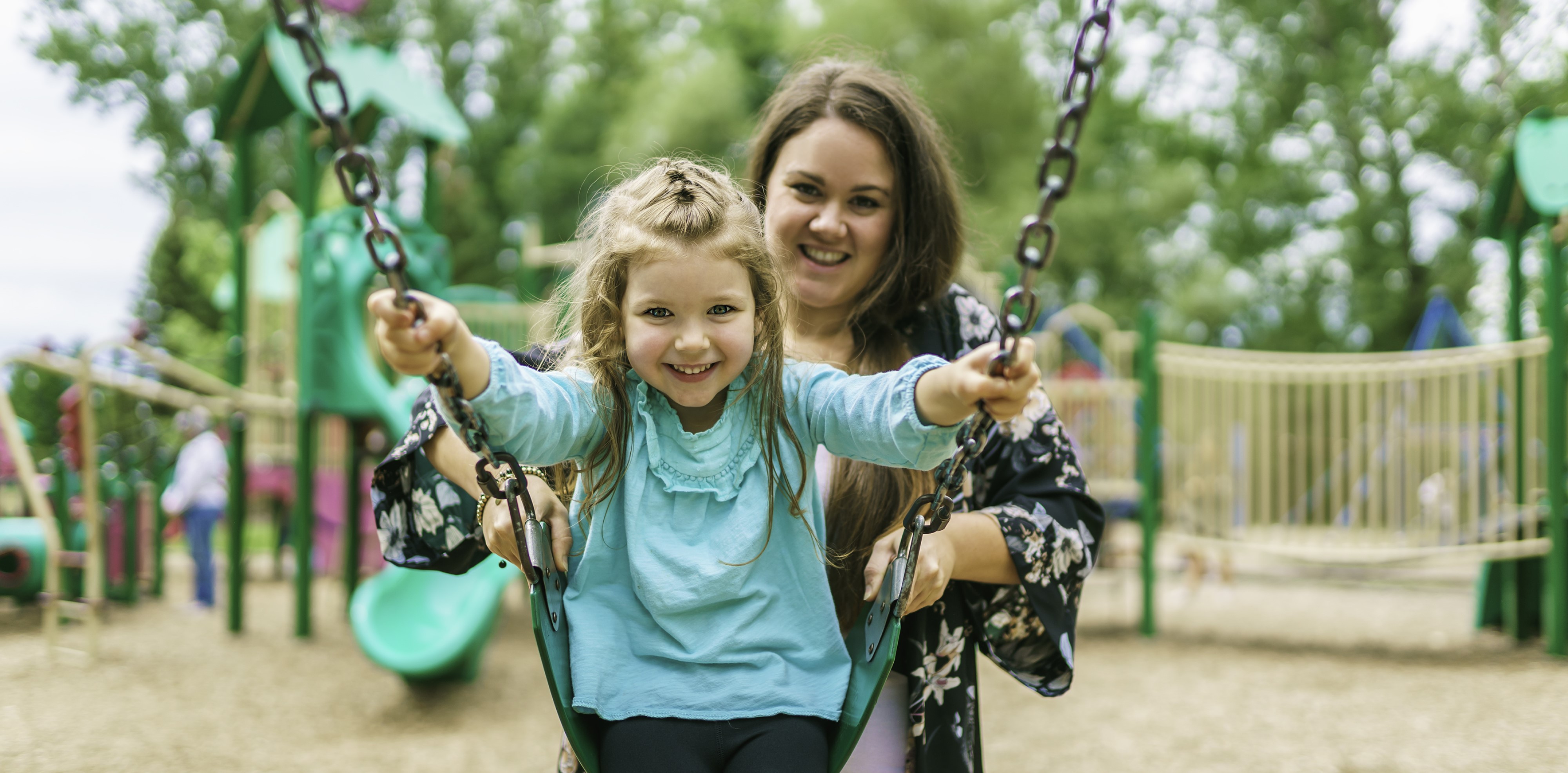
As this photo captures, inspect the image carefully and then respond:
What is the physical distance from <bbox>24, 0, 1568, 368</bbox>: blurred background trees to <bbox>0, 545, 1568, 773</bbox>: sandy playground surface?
9714 mm

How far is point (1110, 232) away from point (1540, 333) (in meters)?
11.9

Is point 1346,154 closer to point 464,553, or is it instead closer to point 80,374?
point 80,374

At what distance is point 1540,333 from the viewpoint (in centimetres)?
792

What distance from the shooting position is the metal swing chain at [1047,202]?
133 centimetres

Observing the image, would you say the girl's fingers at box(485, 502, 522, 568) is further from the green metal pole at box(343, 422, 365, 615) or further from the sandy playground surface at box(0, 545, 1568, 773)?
the green metal pole at box(343, 422, 365, 615)

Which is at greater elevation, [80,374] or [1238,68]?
[1238,68]

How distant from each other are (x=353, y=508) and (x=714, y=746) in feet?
19.1

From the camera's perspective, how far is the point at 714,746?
4.96ft

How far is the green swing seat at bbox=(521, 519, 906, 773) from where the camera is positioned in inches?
57.9

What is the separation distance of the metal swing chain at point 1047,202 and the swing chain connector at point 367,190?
23.7 inches

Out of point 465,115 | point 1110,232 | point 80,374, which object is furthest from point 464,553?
point 465,115

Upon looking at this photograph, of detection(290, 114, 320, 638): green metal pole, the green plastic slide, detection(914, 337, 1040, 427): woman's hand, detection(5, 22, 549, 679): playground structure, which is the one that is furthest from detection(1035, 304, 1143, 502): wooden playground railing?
detection(914, 337, 1040, 427): woman's hand

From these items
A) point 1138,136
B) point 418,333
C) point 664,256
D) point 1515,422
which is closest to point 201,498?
point 664,256

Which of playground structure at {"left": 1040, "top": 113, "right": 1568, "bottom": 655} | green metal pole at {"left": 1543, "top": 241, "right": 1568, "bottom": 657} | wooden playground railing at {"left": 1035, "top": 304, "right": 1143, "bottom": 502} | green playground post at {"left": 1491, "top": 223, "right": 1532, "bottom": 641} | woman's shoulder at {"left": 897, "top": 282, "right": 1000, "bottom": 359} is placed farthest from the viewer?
wooden playground railing at {"left": 1035, "top": 304, "right": 1143, "bottom": 502}
